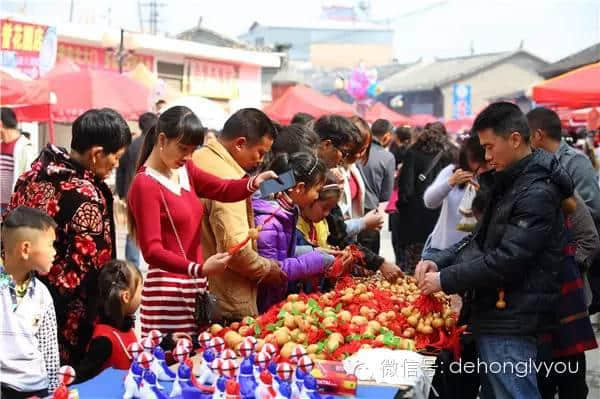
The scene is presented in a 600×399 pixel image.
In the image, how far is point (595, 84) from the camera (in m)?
9.54

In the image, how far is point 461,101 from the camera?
51.2 meters

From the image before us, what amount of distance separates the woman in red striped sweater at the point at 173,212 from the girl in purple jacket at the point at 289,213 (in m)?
0.31

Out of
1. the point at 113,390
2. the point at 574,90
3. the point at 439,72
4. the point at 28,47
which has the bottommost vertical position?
the point at 113,390

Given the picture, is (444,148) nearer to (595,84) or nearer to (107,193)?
(595,84)

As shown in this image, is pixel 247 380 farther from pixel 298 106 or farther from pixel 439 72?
pixel 439 72

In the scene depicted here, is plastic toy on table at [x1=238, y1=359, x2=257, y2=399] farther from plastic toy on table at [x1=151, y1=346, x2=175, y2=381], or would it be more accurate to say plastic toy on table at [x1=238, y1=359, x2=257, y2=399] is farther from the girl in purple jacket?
the girl in purple jacket

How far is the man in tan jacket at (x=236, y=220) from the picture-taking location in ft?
13.0

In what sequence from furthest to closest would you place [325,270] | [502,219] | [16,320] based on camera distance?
[325,270], [502,219], [16,320]

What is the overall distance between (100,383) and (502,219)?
1.69 metres

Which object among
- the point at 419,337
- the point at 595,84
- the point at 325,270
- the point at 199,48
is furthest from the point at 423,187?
the point at 199,48

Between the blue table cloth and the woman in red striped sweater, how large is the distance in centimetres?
71

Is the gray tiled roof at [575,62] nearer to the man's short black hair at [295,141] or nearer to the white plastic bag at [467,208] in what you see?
the white plastic bag at [467,208]

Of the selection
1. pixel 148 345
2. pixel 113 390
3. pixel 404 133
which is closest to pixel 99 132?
pixel 148 345

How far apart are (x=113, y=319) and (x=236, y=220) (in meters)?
0.70
